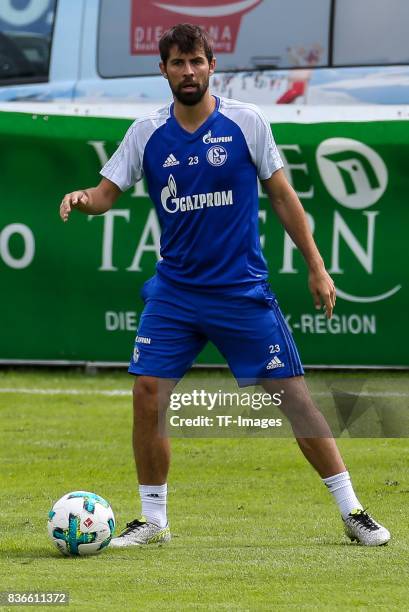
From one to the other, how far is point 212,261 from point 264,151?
1.68ft

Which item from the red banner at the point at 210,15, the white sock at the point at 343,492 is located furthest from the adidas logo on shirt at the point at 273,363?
the red banner at the point at 210,15

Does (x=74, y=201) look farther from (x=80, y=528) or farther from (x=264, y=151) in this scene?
(x=80, y=528)

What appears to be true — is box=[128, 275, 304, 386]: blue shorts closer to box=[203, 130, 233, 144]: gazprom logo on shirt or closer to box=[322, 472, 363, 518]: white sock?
box=[322, 472, 363, 518]: white sock

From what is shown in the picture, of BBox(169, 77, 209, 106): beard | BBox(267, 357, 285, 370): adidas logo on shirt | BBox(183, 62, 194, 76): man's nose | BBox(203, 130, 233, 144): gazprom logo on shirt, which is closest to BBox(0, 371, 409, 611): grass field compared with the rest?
BBox(267, 357, 285, 370): adidas logo on shirt

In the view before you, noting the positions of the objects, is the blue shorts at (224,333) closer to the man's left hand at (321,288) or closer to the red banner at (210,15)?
the man's left hand at (321,288)

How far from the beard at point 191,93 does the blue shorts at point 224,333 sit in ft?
2.59

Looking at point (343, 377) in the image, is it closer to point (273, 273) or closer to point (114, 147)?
point (273, 273)

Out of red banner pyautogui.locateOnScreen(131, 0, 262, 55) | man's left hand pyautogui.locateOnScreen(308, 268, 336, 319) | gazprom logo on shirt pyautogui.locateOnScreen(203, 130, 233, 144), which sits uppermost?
gazprom logo on shirt pyautogui.locateOnScreen(203, 130, 233, 144)

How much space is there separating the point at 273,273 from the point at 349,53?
189 centimetres

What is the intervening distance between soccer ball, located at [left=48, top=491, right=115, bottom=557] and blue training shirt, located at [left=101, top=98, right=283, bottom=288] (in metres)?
1.04

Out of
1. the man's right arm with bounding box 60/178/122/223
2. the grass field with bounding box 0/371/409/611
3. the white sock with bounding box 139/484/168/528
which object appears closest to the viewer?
the grass field with bounding box 0/371/409/611

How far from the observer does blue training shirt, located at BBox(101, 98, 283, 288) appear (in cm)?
669

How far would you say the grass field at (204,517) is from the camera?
5.67m

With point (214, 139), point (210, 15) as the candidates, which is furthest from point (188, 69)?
point (210, 15)
